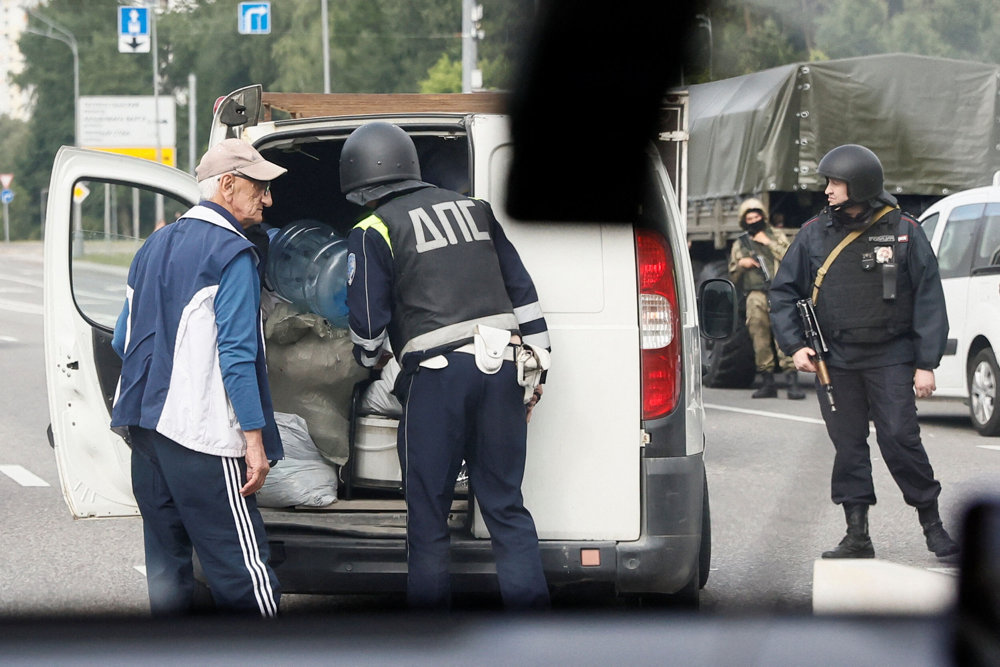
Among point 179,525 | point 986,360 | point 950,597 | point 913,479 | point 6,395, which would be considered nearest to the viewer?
point 950,597

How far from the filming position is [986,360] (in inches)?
406

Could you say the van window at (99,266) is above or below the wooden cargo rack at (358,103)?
below

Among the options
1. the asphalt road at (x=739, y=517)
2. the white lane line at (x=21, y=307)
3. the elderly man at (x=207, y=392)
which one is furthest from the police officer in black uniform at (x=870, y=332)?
the white lane line at (x=21, y=307)

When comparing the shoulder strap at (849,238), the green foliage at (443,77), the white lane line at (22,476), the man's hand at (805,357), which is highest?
the green foliage at (443,77)

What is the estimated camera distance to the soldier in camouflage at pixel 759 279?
13172mm

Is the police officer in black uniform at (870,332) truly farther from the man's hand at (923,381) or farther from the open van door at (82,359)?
the open van door at (82,359)

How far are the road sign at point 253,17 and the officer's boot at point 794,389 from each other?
101 ft

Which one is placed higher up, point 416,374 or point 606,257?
point 606,257

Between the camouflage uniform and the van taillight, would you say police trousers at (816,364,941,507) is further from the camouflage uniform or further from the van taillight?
the camouflage uniform

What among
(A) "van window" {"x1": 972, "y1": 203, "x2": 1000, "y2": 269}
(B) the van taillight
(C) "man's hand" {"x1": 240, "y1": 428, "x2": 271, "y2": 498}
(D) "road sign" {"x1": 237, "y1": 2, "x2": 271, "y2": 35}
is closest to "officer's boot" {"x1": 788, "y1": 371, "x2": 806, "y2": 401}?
(A) "van window" {"x1": 972, "y1": 203, "x2": 1000, "y2": 269}

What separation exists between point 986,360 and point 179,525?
7.92 m

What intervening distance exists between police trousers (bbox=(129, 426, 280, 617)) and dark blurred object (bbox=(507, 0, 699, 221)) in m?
1.82

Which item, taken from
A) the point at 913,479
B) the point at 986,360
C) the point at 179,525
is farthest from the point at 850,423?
the point at 986,360

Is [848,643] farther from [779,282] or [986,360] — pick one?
[986,360]
